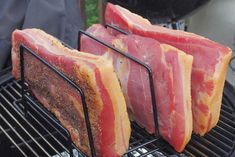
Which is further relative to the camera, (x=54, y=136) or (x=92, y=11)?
(x=92, y=11)

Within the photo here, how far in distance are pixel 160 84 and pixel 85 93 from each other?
0.47ft

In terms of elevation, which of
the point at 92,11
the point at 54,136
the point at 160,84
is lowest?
the point at 92,11

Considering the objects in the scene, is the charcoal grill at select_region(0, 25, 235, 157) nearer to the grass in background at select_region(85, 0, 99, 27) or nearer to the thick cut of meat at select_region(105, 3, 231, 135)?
the thick cut of meat at select_region(105, 3, 231, 135)

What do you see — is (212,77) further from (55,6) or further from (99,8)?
(99,8)

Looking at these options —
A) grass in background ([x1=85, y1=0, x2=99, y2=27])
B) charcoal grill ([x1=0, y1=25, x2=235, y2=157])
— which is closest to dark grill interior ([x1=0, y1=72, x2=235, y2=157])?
charcoal grill ([x1=0, y1=25, x2=235, y2=157])

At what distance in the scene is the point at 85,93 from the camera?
0.66 m

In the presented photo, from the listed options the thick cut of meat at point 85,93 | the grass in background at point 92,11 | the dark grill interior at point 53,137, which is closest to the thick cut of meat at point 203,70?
the dark grill interior at point 53,137

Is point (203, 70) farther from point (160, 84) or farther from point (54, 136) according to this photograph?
point (54, 136)

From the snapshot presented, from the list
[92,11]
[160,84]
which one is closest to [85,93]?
[160,84]

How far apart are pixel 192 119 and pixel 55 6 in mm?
676

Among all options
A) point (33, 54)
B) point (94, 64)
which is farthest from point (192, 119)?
point (33, 54)

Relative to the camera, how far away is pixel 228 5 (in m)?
1.99

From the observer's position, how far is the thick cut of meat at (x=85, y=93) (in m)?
0.64

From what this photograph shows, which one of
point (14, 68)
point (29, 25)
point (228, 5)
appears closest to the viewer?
point (14, 68)
